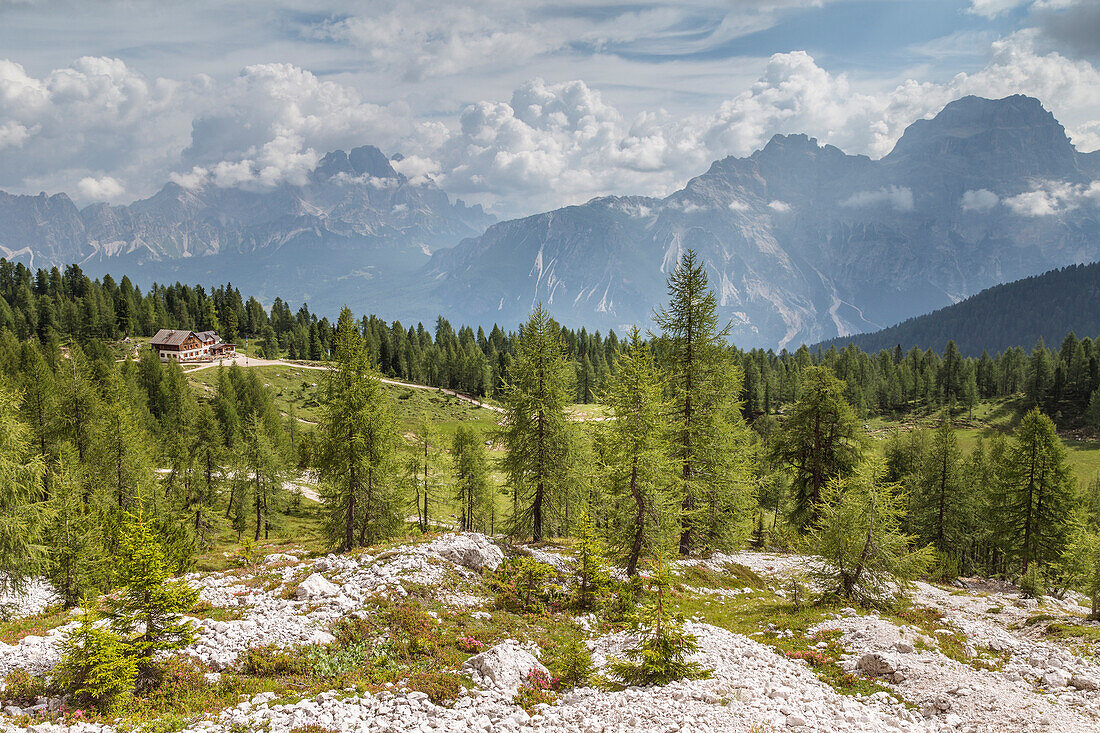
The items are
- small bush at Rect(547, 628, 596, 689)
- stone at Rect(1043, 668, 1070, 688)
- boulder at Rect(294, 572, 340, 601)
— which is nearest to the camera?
stone at Rect(1043, 668, 1070, 688)

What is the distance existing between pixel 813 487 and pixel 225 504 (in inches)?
2297

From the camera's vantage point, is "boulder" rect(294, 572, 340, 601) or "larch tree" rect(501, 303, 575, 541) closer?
"boulder" rect(294, 572, 340, 601)

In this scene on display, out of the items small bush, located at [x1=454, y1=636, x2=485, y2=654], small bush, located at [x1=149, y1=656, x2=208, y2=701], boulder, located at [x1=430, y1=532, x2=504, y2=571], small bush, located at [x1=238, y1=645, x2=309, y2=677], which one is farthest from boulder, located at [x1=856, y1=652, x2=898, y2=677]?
small bush, located at [x1=149, y1=656, x2=208, y2=701]

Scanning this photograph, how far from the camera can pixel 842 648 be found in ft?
48.6

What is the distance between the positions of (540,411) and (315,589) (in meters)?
12.3

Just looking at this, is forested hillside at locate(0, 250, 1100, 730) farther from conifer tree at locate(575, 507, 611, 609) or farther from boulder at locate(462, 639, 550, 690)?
boulder at locate(462, 639, 550, 690)

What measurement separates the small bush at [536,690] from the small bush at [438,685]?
1.38m

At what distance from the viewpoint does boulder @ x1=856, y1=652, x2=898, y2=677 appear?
13.1 m

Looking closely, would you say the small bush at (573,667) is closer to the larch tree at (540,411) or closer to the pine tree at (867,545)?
the pine tree at (867,545)

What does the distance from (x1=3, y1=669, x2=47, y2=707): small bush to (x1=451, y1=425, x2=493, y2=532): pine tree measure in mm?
35925

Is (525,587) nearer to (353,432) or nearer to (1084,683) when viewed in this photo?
(353,432)

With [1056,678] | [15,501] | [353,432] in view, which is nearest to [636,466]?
[1056,678]

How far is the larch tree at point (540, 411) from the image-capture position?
25.4 meters

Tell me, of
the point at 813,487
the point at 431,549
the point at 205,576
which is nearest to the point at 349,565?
the point at 431,549
